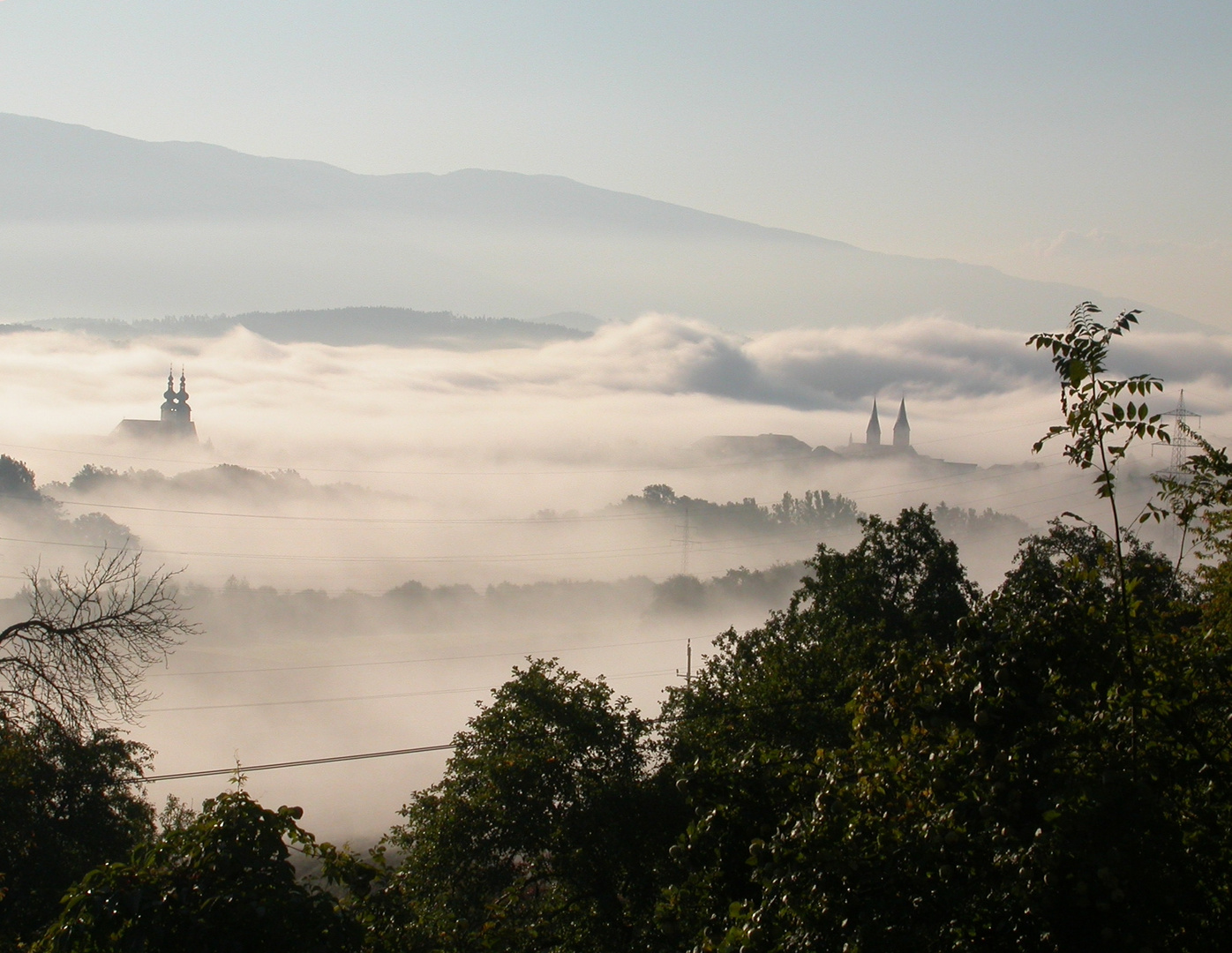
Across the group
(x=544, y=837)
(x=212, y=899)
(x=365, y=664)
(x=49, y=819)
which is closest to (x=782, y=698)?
(x=544, y=837)

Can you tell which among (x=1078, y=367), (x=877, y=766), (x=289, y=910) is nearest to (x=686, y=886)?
(x=877, y=766)

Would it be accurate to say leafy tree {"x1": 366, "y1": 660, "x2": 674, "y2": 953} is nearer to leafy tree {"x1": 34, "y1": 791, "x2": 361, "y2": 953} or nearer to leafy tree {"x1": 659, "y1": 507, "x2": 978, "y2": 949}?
leafy tree {"x1": 659, "y1": 507, "x2": 978, "y2": 949}

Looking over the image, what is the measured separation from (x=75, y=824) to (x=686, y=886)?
686 inches

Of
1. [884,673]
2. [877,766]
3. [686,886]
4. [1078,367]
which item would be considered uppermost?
[1078,367]

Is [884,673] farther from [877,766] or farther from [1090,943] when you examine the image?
[1090,943]

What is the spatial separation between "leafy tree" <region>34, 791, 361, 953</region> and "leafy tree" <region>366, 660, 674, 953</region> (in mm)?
8192

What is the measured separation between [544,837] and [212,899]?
12526 millimetres

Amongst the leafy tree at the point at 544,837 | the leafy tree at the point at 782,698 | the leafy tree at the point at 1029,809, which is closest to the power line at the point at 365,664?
the leafy tree at the point at 782,698

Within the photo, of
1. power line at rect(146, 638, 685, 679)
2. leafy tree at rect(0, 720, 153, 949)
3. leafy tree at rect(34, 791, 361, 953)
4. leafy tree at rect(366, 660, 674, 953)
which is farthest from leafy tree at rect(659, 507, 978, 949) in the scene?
power line at rect(146, 638, 685, 679)

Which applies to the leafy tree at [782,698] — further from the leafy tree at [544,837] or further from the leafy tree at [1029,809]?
the leafy tree at [544,837]

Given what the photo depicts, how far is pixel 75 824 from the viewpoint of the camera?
23984 millimetres

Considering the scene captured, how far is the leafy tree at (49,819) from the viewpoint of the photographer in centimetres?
1983

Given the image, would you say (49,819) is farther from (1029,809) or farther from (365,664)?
(365,664)

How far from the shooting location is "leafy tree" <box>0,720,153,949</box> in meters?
19.8
